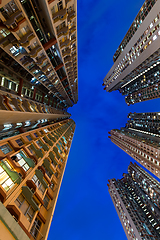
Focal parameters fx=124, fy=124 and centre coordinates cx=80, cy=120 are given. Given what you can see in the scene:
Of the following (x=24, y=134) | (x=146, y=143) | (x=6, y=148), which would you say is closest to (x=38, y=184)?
(x=6, y=148)

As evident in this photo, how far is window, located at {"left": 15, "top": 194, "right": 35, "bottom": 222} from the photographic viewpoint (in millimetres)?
13540

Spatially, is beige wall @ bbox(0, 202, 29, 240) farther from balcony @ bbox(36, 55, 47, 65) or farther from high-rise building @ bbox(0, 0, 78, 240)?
balcony @ bbox(36, 55, 47, 65)

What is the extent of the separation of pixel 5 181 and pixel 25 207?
3.97 metres

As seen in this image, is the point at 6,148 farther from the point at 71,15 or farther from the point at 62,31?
the point at 71,15

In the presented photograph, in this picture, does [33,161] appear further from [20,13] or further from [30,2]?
[30,2]

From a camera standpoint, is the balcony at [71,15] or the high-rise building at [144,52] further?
the high-rise building at [144,52]

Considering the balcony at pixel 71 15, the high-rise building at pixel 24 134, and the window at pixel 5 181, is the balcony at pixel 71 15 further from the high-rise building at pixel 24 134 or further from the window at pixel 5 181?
the window at pixel 5 181

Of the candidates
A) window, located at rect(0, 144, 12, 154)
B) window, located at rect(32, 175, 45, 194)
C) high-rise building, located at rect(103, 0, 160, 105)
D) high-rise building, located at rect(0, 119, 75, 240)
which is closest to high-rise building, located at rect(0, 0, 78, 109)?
window, located at rect(0, 144, 12, 154)

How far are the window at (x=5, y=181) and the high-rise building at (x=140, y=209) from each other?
86286mm

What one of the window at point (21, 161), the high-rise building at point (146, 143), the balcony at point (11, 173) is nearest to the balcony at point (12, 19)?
the window at point (21, 161)

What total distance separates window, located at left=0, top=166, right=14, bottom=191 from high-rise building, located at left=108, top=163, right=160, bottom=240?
86286mm

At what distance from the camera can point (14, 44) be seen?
23922 millimetres

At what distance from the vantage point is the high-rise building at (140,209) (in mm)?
73375

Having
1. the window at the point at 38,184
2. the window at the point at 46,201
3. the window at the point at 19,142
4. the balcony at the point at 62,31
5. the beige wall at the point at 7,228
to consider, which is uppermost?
the balcony at the point at 62,31
